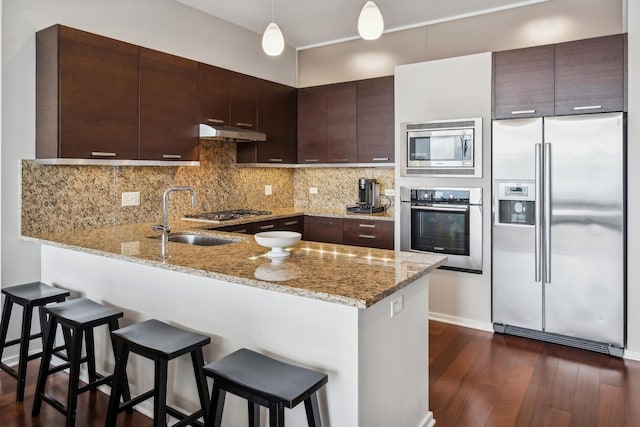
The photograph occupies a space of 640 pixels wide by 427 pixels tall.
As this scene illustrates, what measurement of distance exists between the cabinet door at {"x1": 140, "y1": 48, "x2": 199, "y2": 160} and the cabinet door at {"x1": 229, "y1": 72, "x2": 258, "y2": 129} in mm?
447

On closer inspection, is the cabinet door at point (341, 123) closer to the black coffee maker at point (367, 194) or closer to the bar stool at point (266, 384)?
the black coffee maker at point (367, 194)

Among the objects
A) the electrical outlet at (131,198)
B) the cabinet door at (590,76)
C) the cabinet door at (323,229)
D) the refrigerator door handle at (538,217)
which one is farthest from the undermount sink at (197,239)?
the cabinet door at (590,76)

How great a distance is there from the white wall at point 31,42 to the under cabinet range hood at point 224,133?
30.5 inches

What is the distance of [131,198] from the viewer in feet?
12.6

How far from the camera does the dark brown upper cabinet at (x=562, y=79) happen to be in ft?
10.5

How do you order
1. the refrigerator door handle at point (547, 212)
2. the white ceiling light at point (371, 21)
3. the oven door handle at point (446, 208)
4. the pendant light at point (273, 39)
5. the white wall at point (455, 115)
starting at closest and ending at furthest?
the white ceiling light at point (371, 21)
the pendant light at point (273, 39)
the refrigerator door handle at point (547, 212)
the white wall at point (455, 115)
the oven door handle at point (446, 208)

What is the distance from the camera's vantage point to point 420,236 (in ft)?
13.3

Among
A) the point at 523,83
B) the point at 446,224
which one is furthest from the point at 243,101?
the point at 523,83

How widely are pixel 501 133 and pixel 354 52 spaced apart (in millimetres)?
2243

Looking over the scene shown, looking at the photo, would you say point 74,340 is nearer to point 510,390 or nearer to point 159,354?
point 159,354

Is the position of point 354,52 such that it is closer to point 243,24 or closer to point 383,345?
point 243,24

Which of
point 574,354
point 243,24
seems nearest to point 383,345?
point 574,354

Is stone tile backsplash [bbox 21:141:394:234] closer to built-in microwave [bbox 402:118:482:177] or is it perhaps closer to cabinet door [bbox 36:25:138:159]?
cabinet door [bbox 36:25:138:159]

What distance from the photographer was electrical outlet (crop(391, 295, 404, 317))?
195 centimetres
